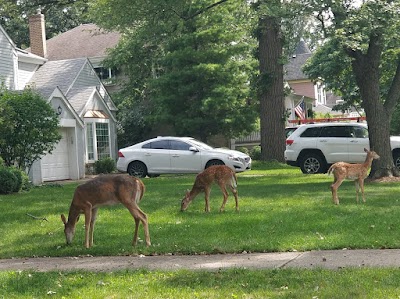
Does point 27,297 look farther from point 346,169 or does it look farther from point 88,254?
point 346,169

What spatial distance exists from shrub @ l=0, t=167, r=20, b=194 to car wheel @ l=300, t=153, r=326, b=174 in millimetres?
9931

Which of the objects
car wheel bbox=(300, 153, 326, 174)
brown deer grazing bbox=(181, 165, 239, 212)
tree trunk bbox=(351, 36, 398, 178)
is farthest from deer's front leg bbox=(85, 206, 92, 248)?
car wheel bbox=(300, 153, 326, 174)

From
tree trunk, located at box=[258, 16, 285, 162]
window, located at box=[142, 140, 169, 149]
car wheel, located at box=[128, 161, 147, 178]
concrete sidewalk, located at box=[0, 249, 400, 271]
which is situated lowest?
concrete sidewalk, located at box=[0, 249, 400, 271]

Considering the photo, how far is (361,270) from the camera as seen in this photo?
732 cm

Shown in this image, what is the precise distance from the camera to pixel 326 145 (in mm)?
22469

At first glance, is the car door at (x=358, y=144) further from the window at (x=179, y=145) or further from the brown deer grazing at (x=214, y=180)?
the brown deer grazing at (x=214, y=180)

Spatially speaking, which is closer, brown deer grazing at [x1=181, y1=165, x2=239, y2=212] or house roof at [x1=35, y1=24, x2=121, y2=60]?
brown deer grazing at [x1=181, y1=165, x2=239, y2=212]

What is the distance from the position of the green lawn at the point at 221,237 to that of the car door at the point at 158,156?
16.6 feet

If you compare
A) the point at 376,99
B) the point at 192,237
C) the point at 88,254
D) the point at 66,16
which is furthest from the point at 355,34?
the point at 66,16

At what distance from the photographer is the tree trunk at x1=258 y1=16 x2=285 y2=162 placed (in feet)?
89.8

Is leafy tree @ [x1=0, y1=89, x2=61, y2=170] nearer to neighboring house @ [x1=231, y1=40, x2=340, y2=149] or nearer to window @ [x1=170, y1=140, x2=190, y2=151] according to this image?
window @ [x1=170, y1=140, x2=190, y2=151]

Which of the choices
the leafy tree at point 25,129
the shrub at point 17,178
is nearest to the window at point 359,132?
the leafy tree at point 25,129

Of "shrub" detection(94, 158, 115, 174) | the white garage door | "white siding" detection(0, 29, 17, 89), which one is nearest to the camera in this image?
the white garage door

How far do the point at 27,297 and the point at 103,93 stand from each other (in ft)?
84.7
